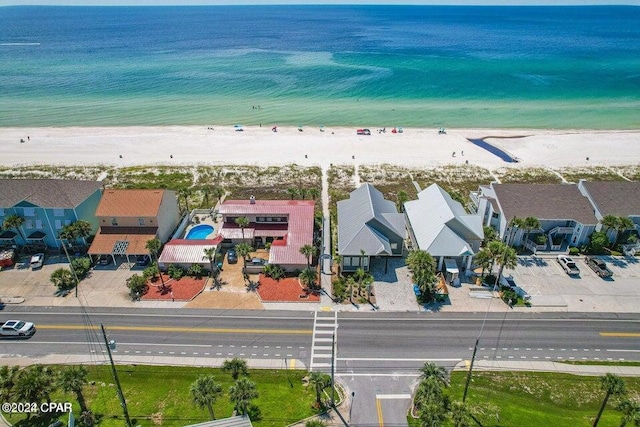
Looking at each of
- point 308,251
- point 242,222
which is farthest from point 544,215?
point 242,222

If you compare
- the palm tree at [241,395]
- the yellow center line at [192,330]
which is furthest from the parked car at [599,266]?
the palm tree at [241,395]

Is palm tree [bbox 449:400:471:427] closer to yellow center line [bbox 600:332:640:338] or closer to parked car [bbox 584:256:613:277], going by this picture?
yellow center line [bbox 600:332:640:338]

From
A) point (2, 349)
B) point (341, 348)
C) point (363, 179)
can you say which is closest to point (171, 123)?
point (363, 179)

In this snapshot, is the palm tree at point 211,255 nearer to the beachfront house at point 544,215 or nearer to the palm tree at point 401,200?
the palm tree at point 401,200

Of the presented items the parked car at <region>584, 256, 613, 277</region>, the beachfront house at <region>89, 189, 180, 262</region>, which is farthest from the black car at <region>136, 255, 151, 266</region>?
the parked car at <region>584, 256, 613, 277</region>

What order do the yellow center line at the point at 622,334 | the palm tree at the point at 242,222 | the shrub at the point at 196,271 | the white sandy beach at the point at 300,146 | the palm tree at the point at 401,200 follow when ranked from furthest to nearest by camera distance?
the white sandy beach at the point at 300,146, the palm tree at the point at 401,200, the palm tree at the point at 242,222, the shrub at the point at 196,271, the yellow center line at the point at 622,334

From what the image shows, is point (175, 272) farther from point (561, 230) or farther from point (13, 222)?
point (561, 230)
